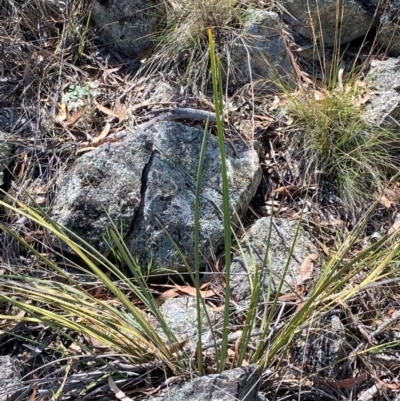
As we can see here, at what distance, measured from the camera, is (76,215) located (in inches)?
92.0

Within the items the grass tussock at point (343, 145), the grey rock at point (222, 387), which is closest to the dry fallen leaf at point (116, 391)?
the grey rock at point (222, 387)

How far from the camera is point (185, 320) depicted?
212 cm

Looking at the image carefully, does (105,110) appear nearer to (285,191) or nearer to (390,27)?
(285,191)

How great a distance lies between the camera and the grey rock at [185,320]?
2.03 m

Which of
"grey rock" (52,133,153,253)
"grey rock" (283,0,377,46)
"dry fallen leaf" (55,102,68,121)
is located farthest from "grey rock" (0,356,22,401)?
"grey rock" (283,0,377,46)

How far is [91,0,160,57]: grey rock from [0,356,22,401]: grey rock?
174 centimetres

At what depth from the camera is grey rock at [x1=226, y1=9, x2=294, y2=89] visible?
2.96m

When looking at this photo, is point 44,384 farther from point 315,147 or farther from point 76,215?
point 315,147

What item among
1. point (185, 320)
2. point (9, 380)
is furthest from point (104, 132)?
point (9, 380)

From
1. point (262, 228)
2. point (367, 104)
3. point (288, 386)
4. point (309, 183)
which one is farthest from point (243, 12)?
point (288, 386)

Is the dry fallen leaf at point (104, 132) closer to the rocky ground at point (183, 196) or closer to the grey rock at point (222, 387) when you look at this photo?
the rocky ground at point (183, 196)

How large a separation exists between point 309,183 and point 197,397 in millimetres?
1193

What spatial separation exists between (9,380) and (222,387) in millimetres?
733

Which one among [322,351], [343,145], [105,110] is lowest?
[322,351]
